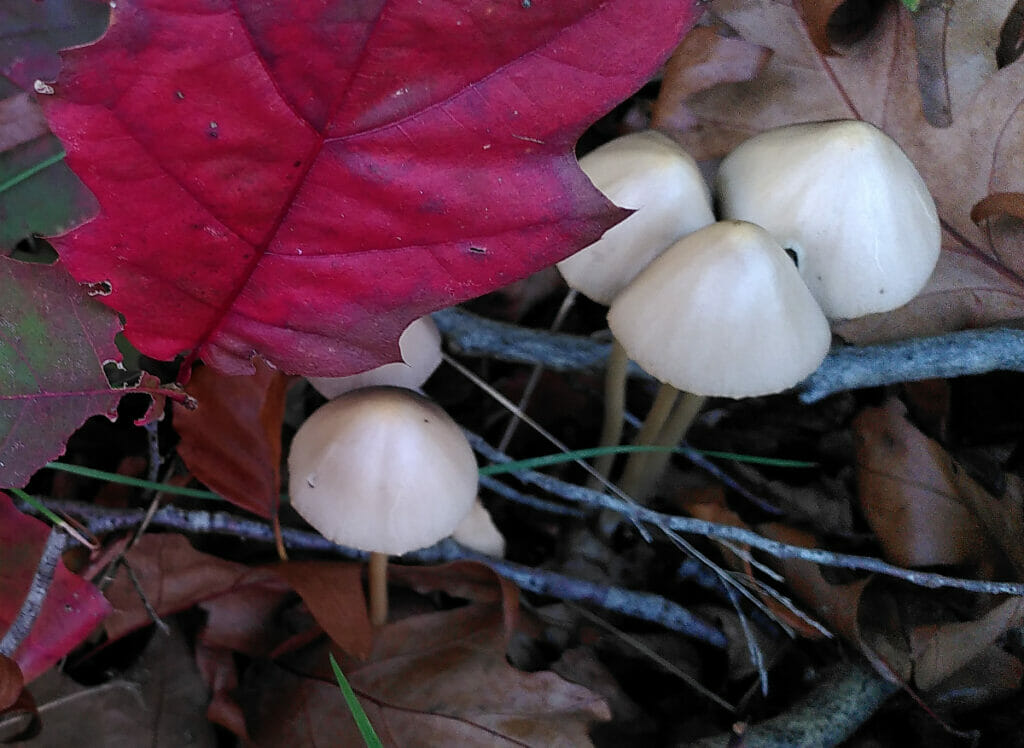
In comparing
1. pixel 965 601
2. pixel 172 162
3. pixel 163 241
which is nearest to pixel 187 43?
pixel 172 162

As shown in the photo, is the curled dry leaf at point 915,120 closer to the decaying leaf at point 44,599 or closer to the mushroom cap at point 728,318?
the mushroom cap at point 728,318

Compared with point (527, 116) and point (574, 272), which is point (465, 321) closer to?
point (574, 272)

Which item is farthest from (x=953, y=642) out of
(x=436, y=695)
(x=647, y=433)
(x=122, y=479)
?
(x=122, y=479)

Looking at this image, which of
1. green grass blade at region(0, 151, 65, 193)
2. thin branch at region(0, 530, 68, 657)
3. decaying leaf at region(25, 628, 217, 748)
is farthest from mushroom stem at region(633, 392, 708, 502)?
green grass blade at region(0, 151, 65, 193)

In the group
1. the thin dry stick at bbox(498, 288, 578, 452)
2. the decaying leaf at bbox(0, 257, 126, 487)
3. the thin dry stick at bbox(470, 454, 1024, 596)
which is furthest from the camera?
the thin dry stick at bbox(498, 288, 578, 452)

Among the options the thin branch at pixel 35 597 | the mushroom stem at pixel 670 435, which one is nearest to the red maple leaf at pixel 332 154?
the thin branch at pixel 35 597

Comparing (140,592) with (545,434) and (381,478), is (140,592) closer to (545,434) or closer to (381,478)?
(381,478)

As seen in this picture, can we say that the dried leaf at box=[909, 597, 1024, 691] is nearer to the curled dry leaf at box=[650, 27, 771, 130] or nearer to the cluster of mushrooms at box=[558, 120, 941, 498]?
A: the cluster of mushrooms at box=[558, 120, 941, 498]

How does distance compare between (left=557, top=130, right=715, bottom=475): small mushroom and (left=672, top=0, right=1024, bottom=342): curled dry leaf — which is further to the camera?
(left=672, top=0, right=1024, bottom=342): curled dry leaf
